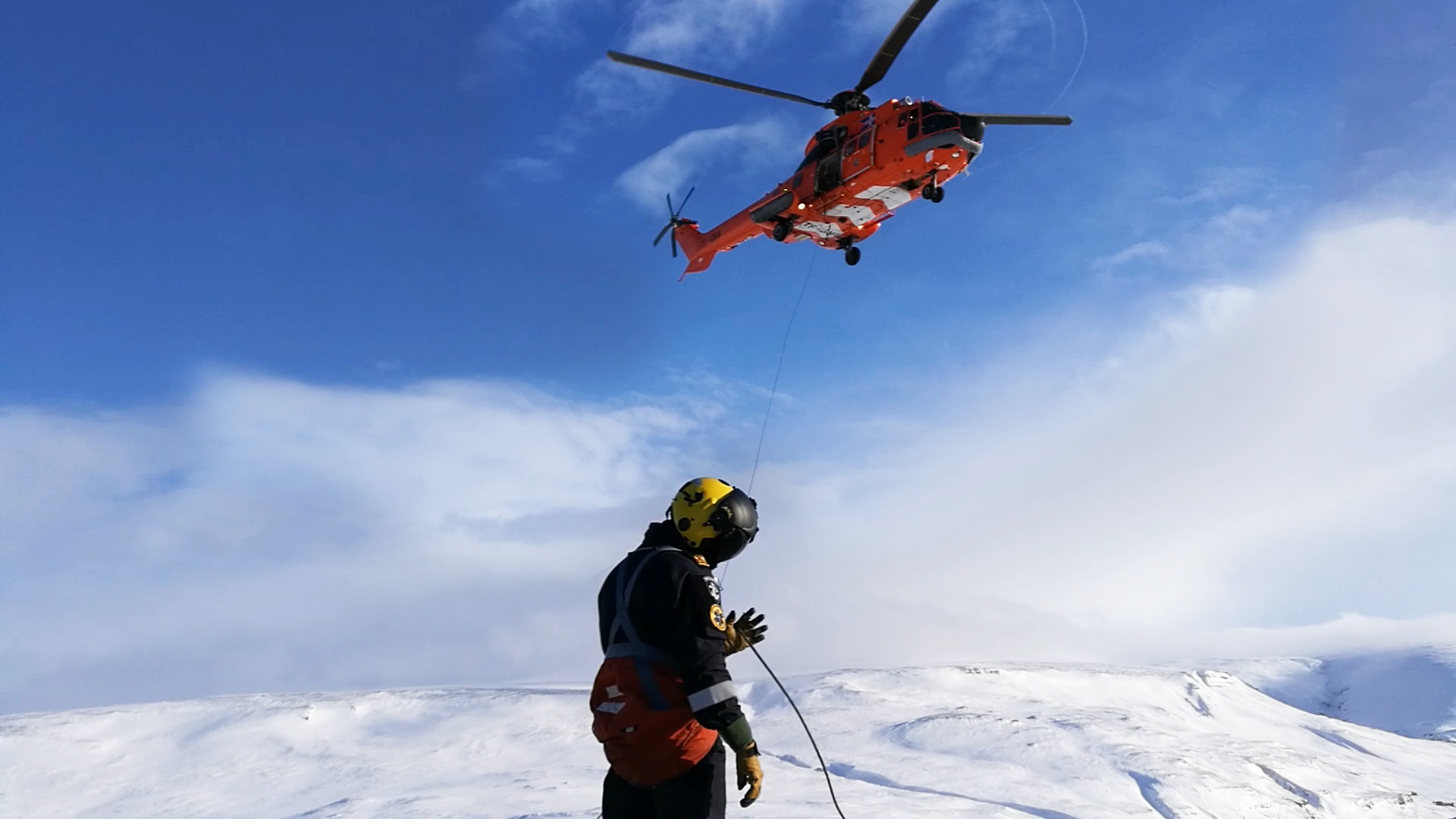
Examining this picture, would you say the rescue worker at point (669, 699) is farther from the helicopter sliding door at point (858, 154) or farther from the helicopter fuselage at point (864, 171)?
the helicopter sliding door at point (858, 154)

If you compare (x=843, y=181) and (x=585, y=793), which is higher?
(x=843, y=181)

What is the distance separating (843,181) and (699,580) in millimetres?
14661

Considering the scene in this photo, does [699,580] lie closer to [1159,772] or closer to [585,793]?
[585,793]

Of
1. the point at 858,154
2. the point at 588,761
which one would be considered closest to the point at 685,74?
the point at 858,154

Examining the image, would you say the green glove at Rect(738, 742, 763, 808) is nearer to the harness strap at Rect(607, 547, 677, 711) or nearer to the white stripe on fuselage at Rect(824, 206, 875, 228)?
the harness strap at Rect(607, 547, 677, 711)

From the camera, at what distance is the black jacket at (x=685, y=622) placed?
3627 millimetres

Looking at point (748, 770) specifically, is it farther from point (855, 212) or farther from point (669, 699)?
point (855, 212)

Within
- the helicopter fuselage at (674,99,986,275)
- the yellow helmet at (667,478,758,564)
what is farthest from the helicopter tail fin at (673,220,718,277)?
the yellow helmet at (667,478,758,564)

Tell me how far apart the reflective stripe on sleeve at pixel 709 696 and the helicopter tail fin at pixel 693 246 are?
19.6 m

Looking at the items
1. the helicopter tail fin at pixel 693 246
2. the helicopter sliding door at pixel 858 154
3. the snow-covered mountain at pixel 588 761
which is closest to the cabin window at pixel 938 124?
the helicopter sliding door at pixel 858 154

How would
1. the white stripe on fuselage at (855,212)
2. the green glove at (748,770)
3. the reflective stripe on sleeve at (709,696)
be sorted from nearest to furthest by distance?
the reflective stripe on sleeve at (709,696), the green glove at (748,770), the white stripe on fuselage at (855,212)

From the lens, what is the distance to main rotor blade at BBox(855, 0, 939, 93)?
49.5 feet

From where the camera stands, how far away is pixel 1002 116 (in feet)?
52.4

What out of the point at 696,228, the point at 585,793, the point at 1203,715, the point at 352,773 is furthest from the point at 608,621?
the point at 1203,715
